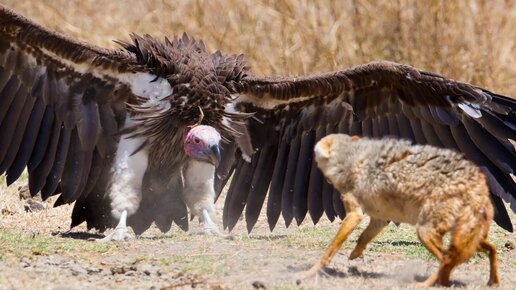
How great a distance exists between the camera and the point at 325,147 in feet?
20.9

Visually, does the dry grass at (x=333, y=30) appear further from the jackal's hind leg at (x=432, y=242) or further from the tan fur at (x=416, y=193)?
the jackal's hind leg at (x=432, y=242)

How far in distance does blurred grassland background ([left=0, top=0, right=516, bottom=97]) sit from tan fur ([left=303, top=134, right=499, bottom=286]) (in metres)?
6.08

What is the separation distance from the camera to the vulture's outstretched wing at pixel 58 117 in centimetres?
824

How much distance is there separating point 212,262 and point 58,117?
2435 millimetres

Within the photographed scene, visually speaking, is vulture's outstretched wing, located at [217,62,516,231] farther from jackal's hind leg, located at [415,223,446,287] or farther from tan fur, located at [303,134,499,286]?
jackal's hind leg, located at [415,223,446,287]

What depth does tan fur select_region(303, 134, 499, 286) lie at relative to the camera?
229 inches

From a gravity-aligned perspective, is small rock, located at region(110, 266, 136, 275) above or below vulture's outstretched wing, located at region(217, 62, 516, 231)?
below

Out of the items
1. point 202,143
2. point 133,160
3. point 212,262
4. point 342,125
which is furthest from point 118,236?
point 342,125

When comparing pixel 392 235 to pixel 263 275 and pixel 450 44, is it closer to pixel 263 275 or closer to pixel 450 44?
pixel 263 275

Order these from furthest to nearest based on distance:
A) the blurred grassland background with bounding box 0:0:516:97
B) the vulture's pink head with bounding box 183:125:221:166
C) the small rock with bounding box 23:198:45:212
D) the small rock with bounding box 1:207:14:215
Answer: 1. the blurred grassland background with bounding box 0:0:516:97
2. the small rock with bounding box 23:198:45:212
3. the small rock with bounding box 1:207:14:215
4. the vulture's pink head with bounding box 183:125:221:166

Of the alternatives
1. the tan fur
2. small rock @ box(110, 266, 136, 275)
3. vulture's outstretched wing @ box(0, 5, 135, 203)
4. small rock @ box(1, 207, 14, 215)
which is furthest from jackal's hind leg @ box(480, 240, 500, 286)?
small rock @ box(1, 207, 14, 215)

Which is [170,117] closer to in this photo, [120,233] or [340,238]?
[120,233]

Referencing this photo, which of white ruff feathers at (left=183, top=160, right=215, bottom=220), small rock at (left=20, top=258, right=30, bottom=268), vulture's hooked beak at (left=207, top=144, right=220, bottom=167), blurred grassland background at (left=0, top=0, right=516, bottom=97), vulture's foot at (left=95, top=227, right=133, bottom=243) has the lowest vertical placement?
small rock at (left=20, top=258, right=30, bottom=268)

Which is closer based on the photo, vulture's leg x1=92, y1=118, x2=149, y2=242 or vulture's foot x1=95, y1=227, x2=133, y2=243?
vulture's foot x1=95, y1=227, x2=133, y2=243
